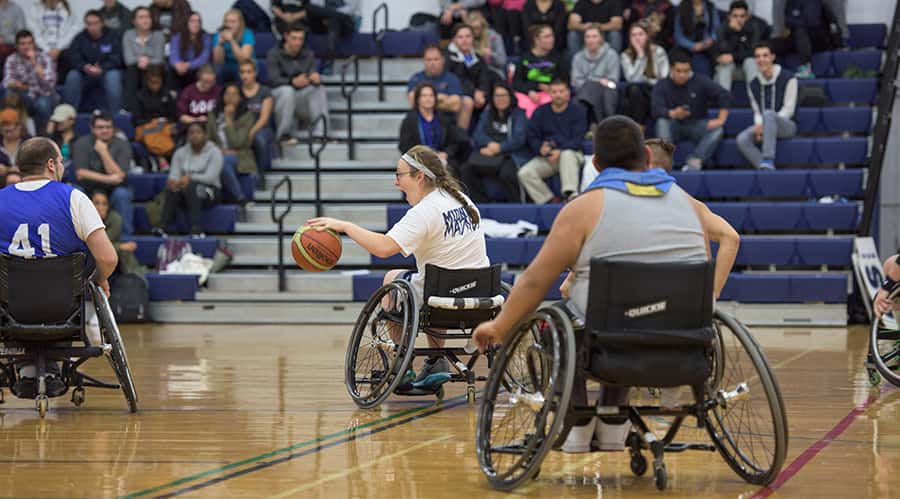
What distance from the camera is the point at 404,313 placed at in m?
5.89

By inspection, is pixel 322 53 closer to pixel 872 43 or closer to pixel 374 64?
pixel 374 64

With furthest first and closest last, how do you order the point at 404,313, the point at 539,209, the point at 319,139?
the point at 319,139 → the point at 539,209 → the point at 404,313

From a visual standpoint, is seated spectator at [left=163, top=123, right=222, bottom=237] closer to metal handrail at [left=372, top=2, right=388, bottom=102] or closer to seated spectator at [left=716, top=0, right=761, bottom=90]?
metal handrail at [left=372, top=2, right=388, bottom=102]

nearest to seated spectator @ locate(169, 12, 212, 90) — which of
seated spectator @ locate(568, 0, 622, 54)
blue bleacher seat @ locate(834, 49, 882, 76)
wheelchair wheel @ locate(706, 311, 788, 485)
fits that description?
seated spectator @ locate(568, 0, 622, 54)

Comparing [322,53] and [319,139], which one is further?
[322,53]

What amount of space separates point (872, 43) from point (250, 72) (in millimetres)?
6339

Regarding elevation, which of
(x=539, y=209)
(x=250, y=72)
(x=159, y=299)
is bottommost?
(x=159, y=299)

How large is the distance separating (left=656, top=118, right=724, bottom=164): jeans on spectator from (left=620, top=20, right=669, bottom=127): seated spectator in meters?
0.32

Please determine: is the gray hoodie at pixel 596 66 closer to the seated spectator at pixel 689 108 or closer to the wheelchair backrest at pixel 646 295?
the seated spectator at pixel 689 108

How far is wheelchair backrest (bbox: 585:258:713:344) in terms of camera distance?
3990mm

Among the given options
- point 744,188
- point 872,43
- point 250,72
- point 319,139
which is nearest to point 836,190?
point 744,188

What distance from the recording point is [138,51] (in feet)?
46.3

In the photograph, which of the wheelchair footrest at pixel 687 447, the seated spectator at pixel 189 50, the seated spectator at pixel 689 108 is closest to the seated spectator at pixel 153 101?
the seated spectator at pixel 189 50

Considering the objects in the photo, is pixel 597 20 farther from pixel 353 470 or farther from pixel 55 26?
pixel 353 470
